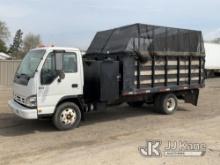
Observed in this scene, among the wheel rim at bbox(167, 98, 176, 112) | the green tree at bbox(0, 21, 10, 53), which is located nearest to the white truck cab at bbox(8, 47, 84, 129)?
the wheel rim at bbox(167, 98, 176, 112)

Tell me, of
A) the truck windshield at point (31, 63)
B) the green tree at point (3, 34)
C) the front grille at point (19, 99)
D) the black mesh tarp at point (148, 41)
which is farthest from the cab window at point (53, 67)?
the green tree at point (3, 34)

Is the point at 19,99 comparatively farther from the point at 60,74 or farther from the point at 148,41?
the point at 148,41

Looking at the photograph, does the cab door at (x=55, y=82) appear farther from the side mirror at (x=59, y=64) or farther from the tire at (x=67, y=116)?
Result: the tire at (x=67, y=116)

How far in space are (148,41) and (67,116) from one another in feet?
12.3

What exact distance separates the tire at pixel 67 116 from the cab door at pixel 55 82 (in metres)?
0.22

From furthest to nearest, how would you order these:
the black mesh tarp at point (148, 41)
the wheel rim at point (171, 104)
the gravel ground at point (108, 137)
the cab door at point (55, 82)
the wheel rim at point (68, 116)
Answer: the wheel rim at point (171, 104)
the black mesh tarp at point (148, 41)
the wheel rim at point (68, 116)
the cab door at point (55, 82)
the gravel ground at point (108, 137)

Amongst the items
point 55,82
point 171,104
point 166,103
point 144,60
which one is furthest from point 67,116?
point 171,104

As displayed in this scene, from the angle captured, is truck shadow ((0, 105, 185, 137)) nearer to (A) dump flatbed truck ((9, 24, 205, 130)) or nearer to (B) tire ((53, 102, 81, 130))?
(B) tire ((53, 102, 81, 130))

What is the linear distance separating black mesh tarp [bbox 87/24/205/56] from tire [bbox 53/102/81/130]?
2389 millimetres

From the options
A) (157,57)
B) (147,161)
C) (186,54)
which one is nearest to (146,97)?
(157,57)

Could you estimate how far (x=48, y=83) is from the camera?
826cm

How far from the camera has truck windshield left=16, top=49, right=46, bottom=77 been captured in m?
8.31

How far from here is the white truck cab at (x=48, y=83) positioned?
26.7 ft

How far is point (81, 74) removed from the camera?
8.88 metres
